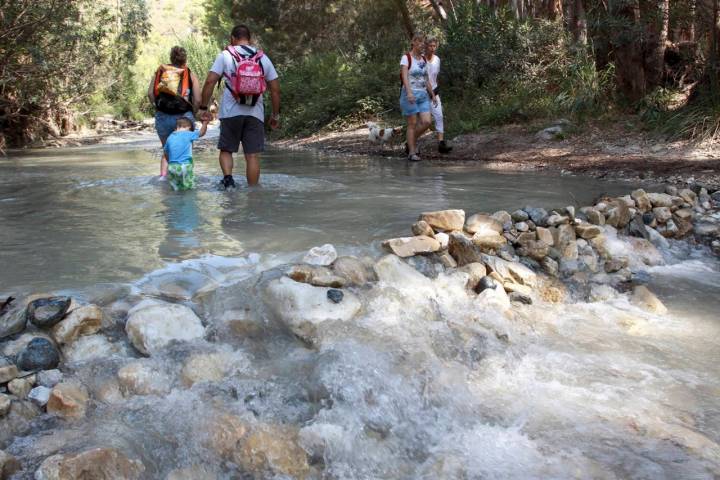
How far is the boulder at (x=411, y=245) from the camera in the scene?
4.31 meters

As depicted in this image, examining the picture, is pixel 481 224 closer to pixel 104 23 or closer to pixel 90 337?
pixel 90 337

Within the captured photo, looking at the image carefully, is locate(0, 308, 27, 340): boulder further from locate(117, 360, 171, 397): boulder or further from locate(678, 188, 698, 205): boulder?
locate(678, 188, 698, 205): boulder

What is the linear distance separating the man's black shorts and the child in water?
211mm

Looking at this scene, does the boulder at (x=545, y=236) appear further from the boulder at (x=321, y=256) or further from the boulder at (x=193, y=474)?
the boulder at (x=193, y=474)

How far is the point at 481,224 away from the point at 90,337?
2.92 metres

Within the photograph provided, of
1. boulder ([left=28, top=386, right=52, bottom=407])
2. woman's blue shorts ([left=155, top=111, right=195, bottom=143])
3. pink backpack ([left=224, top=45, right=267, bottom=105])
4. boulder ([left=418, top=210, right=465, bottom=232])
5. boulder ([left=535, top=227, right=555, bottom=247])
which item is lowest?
boulder ([left=28, top=386, right=52, bottom=407])

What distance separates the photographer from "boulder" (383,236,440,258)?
4.31 metres

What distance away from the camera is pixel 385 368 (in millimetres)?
3143

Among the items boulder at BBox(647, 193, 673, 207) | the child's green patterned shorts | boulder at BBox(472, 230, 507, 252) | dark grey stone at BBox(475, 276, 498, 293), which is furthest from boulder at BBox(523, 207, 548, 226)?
the child's green patterned shorts

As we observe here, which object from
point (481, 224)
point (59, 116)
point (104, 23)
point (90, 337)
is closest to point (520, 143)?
point (481, 224)

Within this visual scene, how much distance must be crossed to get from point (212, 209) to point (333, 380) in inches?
124

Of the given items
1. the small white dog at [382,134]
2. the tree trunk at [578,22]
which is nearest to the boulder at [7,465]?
the small white dog at [382,134]

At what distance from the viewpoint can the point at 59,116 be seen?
18.8m

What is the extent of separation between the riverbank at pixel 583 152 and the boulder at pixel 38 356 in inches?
253
